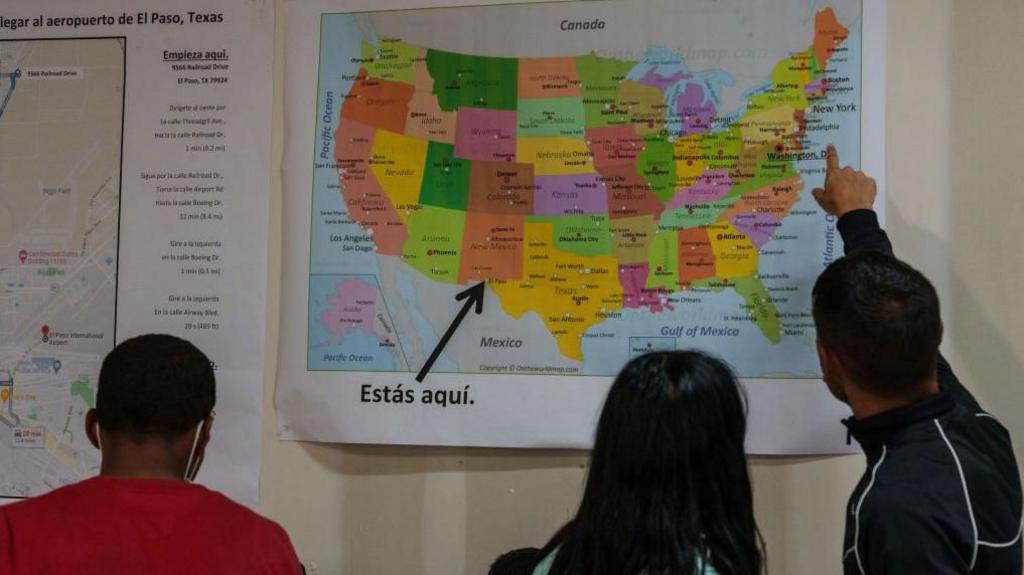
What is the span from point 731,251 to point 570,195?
11.3 inches

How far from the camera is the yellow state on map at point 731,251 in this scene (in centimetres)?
142

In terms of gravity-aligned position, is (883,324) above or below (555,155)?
below

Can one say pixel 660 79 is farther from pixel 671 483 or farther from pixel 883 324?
pixel 671 483

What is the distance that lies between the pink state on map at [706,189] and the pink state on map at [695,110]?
0.25ft

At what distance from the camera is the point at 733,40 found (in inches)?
56.9

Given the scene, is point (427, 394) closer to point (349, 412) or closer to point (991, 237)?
point (349, 412)

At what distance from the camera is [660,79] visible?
1.46m

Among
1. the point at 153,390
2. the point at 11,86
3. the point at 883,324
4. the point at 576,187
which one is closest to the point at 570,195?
the point at 576,187

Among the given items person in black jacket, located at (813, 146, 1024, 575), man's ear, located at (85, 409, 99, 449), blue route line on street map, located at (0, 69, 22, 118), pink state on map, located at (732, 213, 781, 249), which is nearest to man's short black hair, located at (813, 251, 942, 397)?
person in black jacket, located at (813, 146, 1024, 575)

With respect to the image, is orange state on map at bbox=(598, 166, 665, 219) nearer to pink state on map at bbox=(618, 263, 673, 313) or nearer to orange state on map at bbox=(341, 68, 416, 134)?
pink state on map at bbox=(618, 263, 673, 313)

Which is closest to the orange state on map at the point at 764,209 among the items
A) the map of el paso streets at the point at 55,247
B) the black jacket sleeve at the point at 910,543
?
the black jacket sleeve at the point at 910,543

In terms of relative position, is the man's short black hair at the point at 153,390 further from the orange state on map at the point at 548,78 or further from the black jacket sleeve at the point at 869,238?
the black jacket sleeve at the point at 869,238

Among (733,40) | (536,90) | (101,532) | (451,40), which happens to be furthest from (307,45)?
(101,532)

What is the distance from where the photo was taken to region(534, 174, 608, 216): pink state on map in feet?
4.80
